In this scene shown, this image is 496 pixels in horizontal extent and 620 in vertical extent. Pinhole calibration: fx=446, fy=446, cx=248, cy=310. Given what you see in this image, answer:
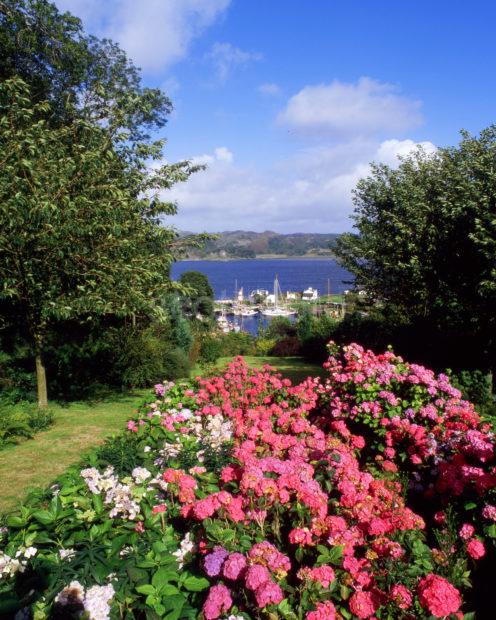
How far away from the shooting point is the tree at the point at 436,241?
32.7ft

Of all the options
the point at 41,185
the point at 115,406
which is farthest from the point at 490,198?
the point at 115,406

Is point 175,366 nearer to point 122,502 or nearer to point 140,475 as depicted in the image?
point 140,475

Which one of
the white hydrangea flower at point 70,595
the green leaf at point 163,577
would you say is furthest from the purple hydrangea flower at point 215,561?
the white hydrangea flower at point 70,595

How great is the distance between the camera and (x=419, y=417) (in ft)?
18.5

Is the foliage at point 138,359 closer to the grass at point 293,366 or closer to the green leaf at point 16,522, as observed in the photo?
the grass at point 293,366

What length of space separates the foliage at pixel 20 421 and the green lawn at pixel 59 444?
141 mm

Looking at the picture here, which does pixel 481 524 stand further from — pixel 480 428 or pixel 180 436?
pixel 180 436

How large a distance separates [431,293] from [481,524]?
921 centimetres

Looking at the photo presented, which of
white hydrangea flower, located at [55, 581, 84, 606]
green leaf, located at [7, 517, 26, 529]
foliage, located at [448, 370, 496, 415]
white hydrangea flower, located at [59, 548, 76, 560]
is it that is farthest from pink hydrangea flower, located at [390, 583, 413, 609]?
foliage, located at [448, 370, 496, 415]

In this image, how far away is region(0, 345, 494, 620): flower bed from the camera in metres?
2.37

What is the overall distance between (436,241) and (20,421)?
10.7 meters

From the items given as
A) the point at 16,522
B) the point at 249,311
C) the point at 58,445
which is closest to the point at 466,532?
the point at 16,522

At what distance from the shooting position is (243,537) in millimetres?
2797

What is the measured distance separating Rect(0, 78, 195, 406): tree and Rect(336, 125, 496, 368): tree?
6753 mm
